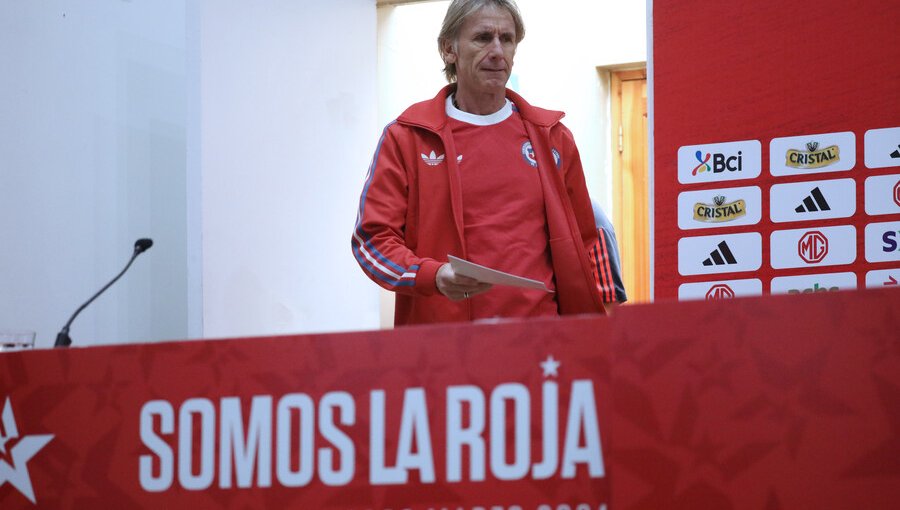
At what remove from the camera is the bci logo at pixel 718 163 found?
8.52 feet

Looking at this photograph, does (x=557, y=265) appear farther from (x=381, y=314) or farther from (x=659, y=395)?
(x=381, y=314)

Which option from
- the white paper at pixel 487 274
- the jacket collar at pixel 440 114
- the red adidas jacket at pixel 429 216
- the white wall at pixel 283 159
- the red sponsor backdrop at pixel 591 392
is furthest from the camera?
the white wall at pixel 283 159

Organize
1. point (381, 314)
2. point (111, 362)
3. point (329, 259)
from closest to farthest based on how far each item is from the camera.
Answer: point (111, 362), point (329, 259), point (381, 314)

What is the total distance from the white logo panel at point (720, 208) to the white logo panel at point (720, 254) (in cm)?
3

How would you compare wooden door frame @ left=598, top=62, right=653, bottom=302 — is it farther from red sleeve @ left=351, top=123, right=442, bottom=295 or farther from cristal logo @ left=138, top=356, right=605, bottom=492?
cristal logo @ left=138, top=356, right=605, bottom=492

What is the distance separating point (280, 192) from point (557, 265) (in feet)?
3.87

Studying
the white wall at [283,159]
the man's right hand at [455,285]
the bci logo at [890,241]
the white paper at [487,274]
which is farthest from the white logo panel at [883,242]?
the white wall at [283,159]

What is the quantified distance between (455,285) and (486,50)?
618 millimetres

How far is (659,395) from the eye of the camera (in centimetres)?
118

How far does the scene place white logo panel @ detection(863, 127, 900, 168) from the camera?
8.11 feet

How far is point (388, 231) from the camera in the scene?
2230 mm

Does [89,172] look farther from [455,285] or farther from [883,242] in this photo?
[883,242]

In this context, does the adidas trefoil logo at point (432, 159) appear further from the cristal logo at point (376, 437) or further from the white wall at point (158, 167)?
the cristal logo at point (376, 437)

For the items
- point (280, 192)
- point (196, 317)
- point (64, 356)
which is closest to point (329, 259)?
point (280, 192)
